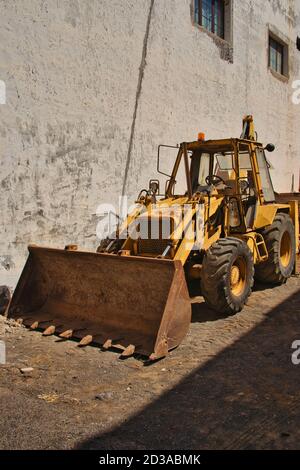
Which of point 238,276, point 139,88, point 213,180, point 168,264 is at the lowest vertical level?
point 238,276

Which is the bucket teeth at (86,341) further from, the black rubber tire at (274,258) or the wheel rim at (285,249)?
the wheel rim at (285,249)

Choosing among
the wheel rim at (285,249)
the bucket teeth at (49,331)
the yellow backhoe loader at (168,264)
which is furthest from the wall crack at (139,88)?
the bucket teeth at (49,331)

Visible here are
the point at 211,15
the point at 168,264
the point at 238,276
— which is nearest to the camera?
the point at 168,264

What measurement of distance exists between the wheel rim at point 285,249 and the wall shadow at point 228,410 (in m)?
3.11

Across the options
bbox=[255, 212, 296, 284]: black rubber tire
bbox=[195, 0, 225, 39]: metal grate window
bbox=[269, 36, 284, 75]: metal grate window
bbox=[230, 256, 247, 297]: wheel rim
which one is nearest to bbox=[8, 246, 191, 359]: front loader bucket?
bbox=[230, 256, 247, 297]: wheel rim

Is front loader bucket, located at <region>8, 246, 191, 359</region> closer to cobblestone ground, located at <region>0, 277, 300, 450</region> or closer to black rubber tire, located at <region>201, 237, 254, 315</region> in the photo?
cobblestone ground, located at <region>0, 277, 300, 450</region>

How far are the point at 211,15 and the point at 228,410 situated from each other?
10.1 metres

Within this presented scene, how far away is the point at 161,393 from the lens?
12.3ft

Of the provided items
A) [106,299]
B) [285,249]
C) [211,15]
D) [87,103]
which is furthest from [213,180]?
[211,15]

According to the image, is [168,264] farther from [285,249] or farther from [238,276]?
[285,249]

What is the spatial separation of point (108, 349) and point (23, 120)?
359 cm

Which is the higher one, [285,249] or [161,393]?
[285,249]

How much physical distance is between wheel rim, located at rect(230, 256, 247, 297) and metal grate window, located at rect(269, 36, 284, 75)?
398 inches
